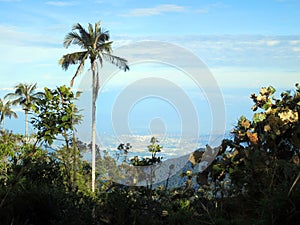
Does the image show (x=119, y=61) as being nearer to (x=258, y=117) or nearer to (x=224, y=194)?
(x=258, y=117)

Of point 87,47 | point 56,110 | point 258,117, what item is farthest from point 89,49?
point 258,117

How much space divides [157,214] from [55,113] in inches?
259

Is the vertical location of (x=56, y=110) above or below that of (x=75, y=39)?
below

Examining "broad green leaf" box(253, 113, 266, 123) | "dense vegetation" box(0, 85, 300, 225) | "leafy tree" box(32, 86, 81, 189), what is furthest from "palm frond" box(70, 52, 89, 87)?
"broad green leaf" box(253, 113, 266, 123)

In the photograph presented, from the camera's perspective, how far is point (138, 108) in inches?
272

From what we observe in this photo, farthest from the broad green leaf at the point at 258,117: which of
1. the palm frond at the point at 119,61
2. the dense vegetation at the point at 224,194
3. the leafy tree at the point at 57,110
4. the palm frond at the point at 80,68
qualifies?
the palm frond at the point at 80,68

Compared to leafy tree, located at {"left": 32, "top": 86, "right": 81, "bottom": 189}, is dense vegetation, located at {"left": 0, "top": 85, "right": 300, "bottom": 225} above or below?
below

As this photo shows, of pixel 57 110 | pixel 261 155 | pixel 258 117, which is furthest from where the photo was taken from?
pixel 57 110

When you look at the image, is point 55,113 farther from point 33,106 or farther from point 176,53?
point 176,53

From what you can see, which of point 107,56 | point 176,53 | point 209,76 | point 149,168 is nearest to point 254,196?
point 209,76

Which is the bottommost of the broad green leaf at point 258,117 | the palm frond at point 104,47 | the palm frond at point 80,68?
the broad green leaf at point 258,117

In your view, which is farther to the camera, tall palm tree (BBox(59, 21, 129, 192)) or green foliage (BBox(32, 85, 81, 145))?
tall palm tree (BBox(59, 21, 129, 192))

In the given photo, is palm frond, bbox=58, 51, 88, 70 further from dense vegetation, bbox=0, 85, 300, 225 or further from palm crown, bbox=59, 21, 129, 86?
dense vegetation, bbox=0, 85, 300, 225

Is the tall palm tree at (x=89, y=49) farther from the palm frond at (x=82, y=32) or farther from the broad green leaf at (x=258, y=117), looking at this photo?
the broad green leaf at (x=258, y=117)
